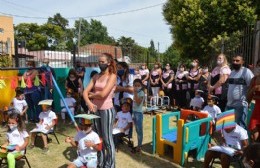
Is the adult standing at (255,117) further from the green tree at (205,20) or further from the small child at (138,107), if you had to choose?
the green tree at (205,20)

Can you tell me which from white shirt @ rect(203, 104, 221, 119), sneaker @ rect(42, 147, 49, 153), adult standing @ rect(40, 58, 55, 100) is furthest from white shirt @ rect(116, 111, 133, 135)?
adult standing @ rect(40, 58, 55, 100)

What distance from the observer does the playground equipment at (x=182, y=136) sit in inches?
217

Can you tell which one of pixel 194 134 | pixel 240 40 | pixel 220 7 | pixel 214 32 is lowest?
pixel 194 134

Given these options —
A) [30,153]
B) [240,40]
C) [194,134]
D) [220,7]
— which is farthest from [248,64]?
[220,7]

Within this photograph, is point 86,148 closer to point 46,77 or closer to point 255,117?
point 255,117

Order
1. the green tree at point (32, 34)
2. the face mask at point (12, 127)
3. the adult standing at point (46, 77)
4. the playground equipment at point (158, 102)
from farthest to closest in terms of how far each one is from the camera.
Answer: the green tree at point (32, 34)
the playground equipment at point (158, 102)
the adult standing at point (46, 77)
the face mask at point (12, 127)

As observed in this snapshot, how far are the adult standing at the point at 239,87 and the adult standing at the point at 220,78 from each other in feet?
2.41

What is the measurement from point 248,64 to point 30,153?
6558mm

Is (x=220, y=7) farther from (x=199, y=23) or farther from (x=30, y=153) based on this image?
(x=30, y=153)

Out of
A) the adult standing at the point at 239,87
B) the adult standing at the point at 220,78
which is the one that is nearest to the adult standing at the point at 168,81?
the adult standing at the point at 220,78

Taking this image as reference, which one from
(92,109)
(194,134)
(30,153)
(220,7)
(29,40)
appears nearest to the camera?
(92,109)

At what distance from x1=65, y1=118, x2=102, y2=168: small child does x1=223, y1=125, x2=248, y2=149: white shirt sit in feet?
7.28

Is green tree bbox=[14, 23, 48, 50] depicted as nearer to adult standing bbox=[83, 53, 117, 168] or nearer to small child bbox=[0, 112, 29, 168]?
small child bbox=[0, 112, 29, 168]

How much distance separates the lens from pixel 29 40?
54.4 meters
